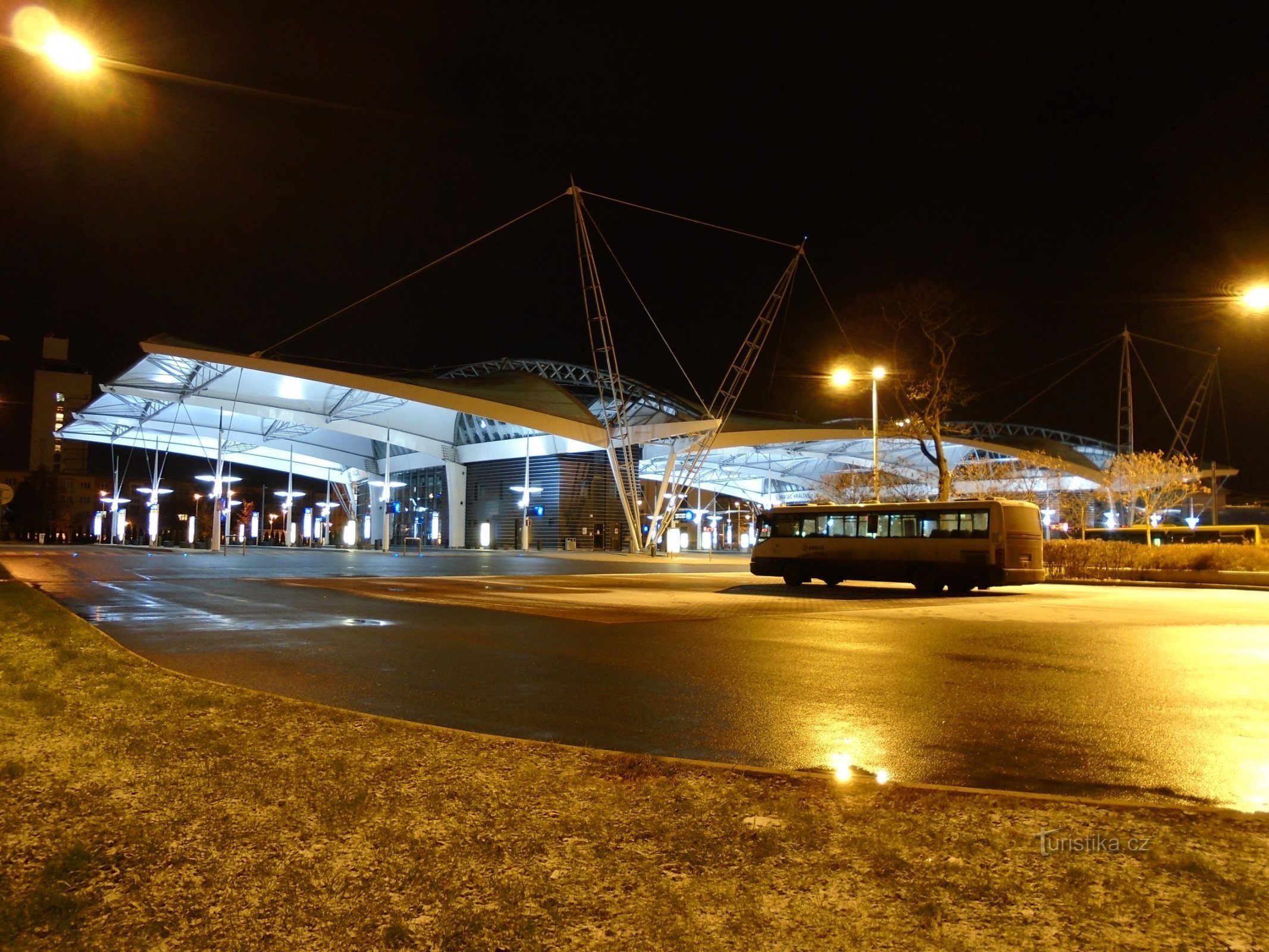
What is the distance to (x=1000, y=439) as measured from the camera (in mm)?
87688

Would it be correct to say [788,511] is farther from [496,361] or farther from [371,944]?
[496,361]

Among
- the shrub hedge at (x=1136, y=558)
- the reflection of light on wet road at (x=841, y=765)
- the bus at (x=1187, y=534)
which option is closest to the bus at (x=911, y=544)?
the shrub hedge at (x=1136, y=558)

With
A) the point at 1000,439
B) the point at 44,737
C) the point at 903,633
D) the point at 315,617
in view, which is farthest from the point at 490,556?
the point at 1000,439

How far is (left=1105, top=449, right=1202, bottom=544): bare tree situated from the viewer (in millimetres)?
49750

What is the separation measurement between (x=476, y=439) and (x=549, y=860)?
70562 mm

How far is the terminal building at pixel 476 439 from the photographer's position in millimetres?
57469

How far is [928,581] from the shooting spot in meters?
24.4

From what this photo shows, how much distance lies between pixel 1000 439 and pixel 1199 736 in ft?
287

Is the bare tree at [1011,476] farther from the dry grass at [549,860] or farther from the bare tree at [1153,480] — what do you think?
the dry grass at [549,860]

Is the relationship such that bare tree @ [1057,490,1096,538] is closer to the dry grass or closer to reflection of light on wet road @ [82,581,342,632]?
reflection of light on wet road @ [82,581,342,632]

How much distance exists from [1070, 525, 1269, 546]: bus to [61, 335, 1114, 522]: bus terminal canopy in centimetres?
591

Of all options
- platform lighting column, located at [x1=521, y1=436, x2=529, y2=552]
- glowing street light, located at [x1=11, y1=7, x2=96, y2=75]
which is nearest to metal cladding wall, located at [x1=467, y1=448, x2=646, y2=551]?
platform lighting column, located at [x1=521, y1=436, x2=529, y2=552]

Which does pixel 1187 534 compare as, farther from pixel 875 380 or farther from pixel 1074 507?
pixel 875 380

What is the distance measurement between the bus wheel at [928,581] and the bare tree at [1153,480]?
92.9ft
